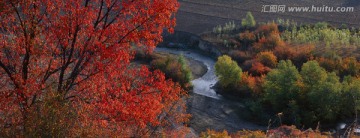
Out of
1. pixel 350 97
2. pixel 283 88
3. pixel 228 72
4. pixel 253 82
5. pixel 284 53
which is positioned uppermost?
pixel 284 53

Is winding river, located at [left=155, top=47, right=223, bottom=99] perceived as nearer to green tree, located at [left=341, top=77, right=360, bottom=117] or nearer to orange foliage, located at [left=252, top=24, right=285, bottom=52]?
orange foliage, located at [left=252, top=24, right=285, bottom=52]

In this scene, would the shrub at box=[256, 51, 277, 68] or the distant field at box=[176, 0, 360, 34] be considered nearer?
the shrub at box=[256, 51, 277, 68]

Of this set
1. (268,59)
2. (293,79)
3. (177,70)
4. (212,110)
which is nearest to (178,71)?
(177,70)

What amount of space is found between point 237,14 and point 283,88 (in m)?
46.9

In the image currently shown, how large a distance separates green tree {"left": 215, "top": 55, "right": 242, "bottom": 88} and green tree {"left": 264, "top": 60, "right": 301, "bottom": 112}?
6.13m

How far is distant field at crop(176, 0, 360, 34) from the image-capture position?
83225 millimetres

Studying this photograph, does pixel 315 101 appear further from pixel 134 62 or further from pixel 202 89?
pixel 134 62

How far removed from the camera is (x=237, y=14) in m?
90.1

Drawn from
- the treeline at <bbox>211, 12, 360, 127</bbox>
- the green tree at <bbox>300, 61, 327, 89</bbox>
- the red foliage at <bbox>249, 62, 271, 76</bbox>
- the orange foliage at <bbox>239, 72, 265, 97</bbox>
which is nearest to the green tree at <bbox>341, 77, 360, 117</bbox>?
the treeline at <bbox>211, 12, 360, 127</bbox>

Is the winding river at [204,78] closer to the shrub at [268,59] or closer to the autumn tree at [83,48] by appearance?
the shrub at [268,59]

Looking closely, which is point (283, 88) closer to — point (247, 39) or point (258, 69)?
point (258, 69)

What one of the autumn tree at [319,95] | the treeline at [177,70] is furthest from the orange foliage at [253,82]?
the treeline at [177,70]

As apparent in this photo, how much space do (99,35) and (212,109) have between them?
3043 centimetres

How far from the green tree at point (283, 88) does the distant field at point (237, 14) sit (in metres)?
34.9
